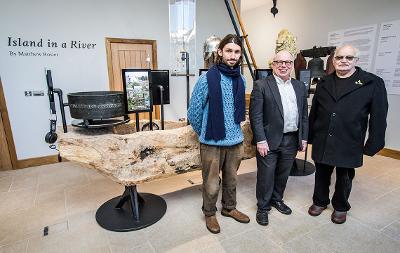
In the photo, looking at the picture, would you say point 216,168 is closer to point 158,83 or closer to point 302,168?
point 158,83

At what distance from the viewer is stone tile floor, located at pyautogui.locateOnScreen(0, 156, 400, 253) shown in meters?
1.88

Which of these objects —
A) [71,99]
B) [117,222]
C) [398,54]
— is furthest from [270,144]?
[398,54]

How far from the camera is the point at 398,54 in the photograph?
3.46 meters

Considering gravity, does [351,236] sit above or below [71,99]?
below

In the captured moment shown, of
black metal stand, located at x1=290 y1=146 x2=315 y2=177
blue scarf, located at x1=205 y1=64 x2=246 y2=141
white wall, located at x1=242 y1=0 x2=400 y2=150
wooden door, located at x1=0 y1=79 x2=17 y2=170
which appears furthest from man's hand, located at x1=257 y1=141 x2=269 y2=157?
wooden door, located at x1=0 y1=79 x2=17 y2=170

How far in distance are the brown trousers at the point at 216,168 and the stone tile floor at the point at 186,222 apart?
30 cm

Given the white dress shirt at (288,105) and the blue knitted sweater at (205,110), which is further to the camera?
the white dress shirt at (288,105)

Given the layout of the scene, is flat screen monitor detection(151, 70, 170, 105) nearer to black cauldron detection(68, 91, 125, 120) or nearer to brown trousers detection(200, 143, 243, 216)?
black cauldron detection(68, 91, 125, 120)

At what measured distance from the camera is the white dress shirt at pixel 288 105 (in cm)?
197

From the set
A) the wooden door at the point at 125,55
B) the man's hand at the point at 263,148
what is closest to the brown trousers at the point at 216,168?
the man's hand at the point at 263,148

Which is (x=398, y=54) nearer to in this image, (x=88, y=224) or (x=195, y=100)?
(x=195, y=100)

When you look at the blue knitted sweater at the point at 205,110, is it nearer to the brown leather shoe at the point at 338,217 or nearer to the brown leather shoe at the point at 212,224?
the brown leather shoe at the point at 212,224

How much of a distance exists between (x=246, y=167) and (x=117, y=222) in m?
1.93

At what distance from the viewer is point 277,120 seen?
6.37ft
